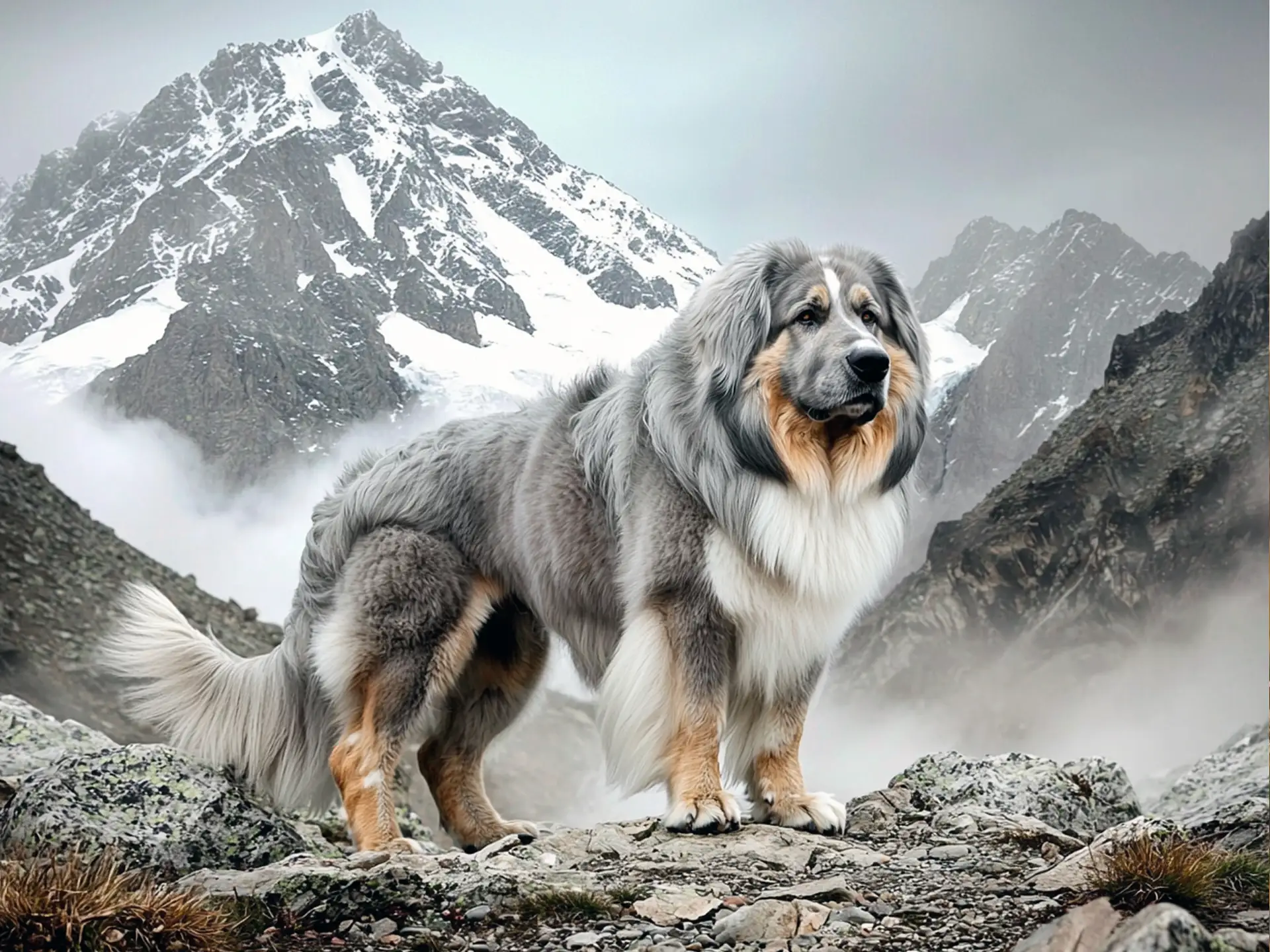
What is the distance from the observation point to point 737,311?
443 centimetres

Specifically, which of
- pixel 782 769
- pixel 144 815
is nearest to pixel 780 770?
pixel 782 769

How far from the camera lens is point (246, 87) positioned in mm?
13531

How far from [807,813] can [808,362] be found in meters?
1.75

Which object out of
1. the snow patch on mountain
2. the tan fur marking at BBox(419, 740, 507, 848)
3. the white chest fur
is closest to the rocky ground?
the tan fur marking at BBox(419, 740, 507, 848)

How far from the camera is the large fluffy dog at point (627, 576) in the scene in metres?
4.36

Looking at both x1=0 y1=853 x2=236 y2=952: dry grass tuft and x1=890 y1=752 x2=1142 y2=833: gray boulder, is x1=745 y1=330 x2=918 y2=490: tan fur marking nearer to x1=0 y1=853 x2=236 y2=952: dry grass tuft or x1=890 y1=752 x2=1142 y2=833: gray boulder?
x1=890 y1=752 x2=1142 y2=833: gray boulder

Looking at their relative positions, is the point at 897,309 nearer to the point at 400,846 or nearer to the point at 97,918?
the point at 400,846

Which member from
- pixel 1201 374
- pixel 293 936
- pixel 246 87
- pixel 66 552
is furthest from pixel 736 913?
pixel 1201 374

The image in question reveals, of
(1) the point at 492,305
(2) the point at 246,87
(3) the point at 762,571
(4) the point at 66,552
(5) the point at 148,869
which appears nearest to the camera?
(5) the point at 148,869

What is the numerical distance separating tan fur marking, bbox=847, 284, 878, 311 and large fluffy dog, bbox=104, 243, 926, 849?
0.4 inches

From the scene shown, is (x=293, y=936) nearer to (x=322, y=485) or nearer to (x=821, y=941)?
(x=821, y=941)

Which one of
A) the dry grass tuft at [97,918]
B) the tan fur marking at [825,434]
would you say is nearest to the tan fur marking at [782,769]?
the tan fur marking at [825,434]

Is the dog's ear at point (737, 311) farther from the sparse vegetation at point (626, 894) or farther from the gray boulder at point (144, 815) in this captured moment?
the gray boulder at point (144, 815)

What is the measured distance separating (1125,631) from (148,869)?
3806cm
